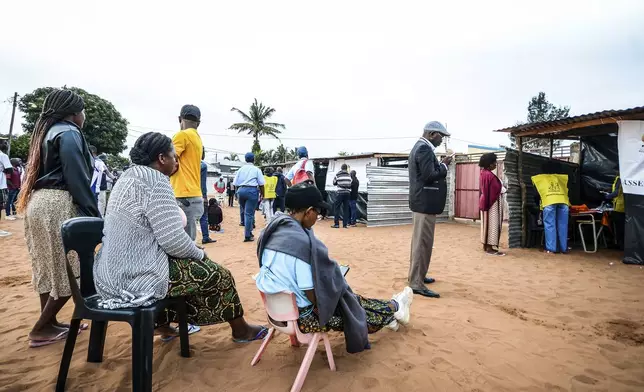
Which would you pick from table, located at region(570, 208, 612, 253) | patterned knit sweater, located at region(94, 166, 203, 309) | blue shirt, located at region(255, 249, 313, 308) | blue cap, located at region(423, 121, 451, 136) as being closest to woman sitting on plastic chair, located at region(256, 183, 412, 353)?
blue shirt, located at region(255, 249, 313, 308)

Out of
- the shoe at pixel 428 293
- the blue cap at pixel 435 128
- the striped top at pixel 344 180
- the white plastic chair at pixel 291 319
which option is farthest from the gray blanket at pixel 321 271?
the striped top at pixel 344 180

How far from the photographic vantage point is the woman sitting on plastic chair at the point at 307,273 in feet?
7.09

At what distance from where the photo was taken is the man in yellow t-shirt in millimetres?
3695

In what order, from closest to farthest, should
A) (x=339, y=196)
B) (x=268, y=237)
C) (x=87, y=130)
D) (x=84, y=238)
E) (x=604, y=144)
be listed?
(x=84, y=238) < (x=268, y=237) < (x=604, y=144) < (x=339, y=196) < (x=87, y=130)

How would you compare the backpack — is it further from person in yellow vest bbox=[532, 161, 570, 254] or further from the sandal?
person in yellow vest bbox=[532, 161, 570, 254]

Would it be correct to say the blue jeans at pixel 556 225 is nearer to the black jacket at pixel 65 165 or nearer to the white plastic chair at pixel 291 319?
the white plastic chair at pixel 291 319

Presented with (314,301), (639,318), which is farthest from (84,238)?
(639,318)

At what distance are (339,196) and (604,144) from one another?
22.6ft

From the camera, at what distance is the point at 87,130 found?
26.0m

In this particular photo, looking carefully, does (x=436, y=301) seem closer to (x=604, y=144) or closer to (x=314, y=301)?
(x=314, y=301)

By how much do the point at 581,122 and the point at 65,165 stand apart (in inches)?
300

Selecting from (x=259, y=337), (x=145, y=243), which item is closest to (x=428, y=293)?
(x=259, y=337)

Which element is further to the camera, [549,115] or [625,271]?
[549,115]

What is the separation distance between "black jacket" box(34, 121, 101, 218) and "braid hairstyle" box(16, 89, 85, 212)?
0.13 ft
